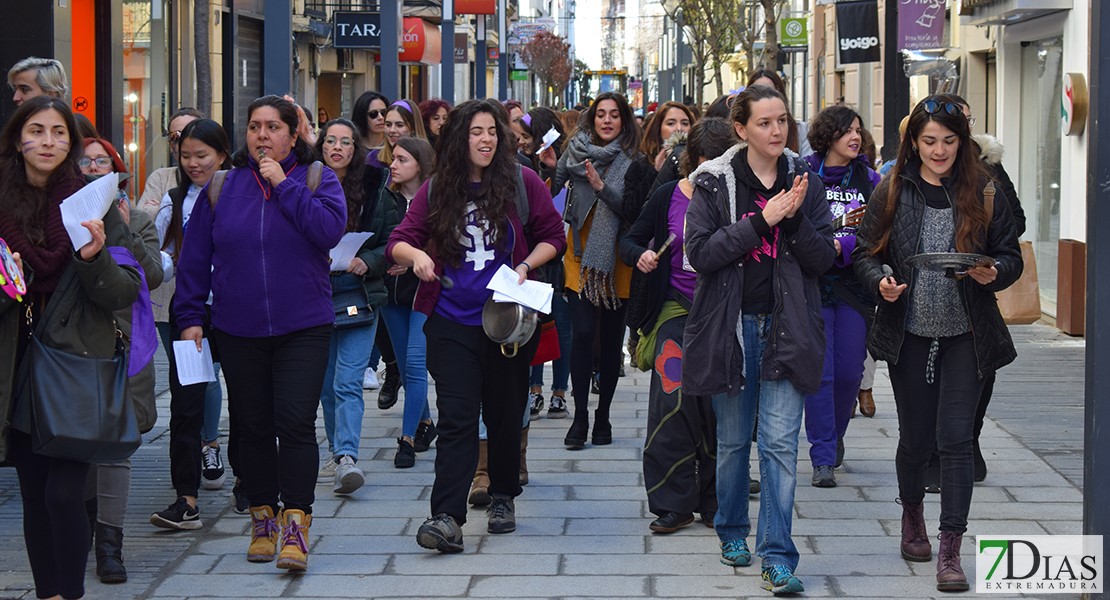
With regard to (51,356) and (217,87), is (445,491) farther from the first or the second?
(217,87)

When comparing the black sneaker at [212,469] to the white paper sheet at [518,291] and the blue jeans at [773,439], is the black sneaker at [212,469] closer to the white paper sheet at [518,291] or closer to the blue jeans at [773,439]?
the white paper sheet at [518,291]

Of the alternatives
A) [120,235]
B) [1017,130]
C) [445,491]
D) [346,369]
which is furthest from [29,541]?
[1017,130]

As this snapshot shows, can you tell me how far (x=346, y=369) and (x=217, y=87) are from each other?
16.0m

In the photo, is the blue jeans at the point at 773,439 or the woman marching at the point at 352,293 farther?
the woman marching at the point at 352,293

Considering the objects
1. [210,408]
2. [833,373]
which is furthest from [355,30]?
[833,373]

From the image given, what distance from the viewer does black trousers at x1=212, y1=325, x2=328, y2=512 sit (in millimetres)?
6152

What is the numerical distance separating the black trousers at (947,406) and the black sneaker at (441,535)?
6.14ft

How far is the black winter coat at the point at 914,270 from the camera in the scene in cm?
575

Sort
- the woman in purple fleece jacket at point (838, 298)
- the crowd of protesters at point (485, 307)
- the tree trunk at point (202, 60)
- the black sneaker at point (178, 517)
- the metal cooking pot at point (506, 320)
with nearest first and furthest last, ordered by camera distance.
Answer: the crowd of protesters at point (485, 307), the metal cooking pot at point (506, 320), the black sneaker at point (178, 517), the woman in purple fleece jacket at point (838, 298), the tree trunk at point (202, 60)

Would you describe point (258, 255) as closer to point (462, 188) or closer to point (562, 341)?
point (462, 188)

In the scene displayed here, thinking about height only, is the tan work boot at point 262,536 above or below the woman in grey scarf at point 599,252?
below

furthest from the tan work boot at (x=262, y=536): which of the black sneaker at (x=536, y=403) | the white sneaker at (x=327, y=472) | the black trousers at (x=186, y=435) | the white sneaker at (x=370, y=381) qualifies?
the white sneaker at (x=370, y=381)

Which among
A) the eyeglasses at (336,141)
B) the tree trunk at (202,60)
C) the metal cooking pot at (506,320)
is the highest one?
the tree trunk at (202,60)
